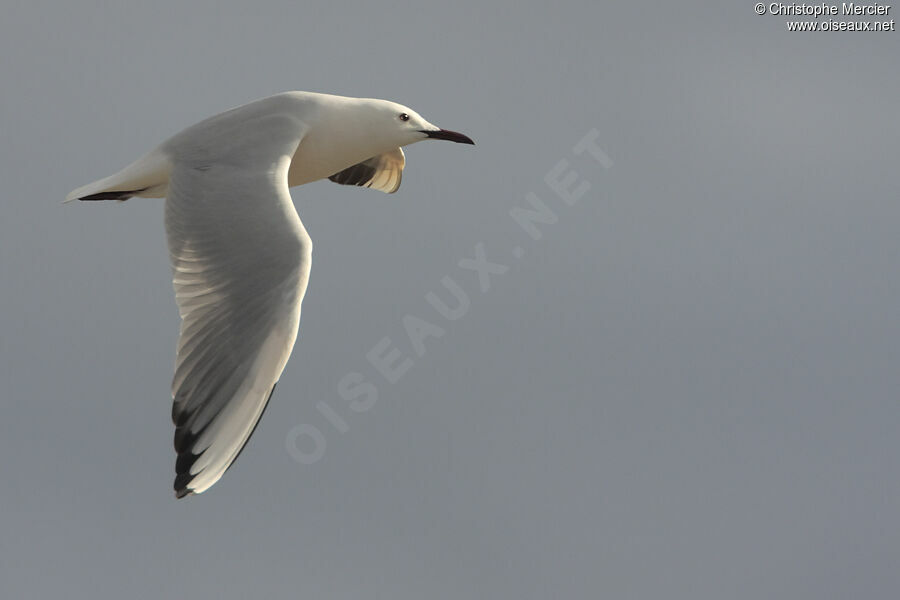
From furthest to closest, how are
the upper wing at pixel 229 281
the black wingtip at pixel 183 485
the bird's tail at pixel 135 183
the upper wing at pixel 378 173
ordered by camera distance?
the upper wing at pixel 378 173
the bird's tail at pixel 135 183
the upper wing at pixel 229 281
the black wingtip at pixel 183 485

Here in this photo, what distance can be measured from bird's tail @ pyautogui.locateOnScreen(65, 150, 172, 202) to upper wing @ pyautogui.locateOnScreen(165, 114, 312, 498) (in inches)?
6.1

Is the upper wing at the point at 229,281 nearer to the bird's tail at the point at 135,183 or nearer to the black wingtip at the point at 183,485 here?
the black wingtip at the point at 183,485

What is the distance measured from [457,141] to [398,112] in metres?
0.43

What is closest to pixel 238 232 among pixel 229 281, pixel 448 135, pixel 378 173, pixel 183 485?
pixel 229 281

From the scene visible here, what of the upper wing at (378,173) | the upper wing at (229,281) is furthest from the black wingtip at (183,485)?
the upper wing at (378,173)

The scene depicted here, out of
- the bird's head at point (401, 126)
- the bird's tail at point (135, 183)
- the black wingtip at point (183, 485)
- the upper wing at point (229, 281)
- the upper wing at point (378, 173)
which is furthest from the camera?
the upper wing at point (378, 173)

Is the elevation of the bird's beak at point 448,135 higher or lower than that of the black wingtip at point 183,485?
higher

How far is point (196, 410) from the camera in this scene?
8.55 m

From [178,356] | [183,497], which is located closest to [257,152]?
[178,356]

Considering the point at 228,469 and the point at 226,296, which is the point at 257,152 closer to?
the point at 226,296

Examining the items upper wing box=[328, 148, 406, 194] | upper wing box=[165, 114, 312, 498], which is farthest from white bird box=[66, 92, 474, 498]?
upper wing box=[328, 148, 406, 194]

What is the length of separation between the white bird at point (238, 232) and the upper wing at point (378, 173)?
1178 mm

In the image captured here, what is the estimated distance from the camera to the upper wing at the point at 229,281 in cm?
852

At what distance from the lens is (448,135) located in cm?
1080
